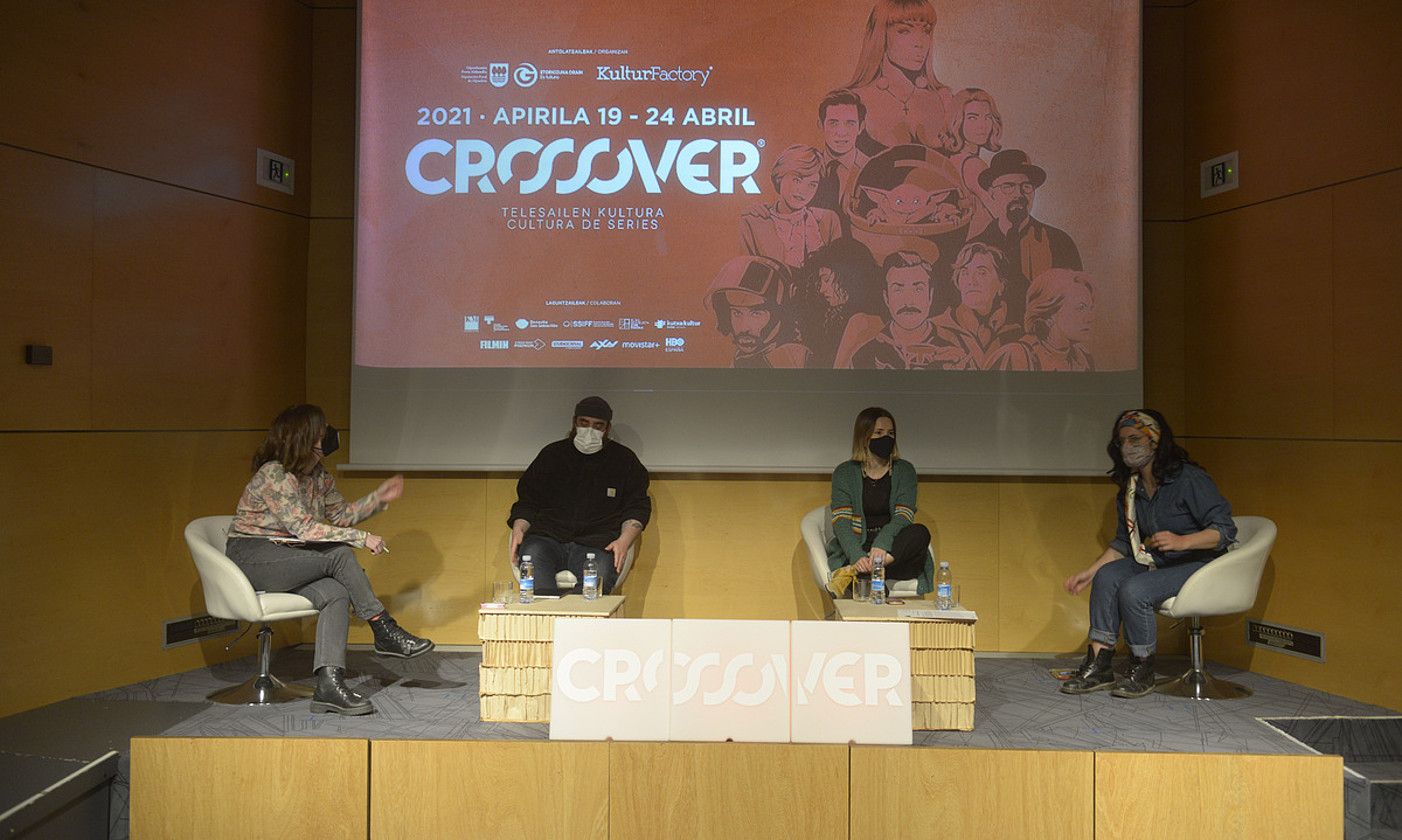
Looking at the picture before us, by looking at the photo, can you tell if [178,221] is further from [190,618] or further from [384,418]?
[190,618]

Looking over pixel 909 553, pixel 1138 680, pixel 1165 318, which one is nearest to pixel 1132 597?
pixel 1138 680

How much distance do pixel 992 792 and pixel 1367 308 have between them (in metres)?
2.83

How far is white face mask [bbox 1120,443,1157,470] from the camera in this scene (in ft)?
14.3

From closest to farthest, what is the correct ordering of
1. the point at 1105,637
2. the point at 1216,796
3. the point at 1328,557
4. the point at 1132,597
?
the point at 1216,796, the point at 1132,597, the point at 1105,637, the point at 1328,557

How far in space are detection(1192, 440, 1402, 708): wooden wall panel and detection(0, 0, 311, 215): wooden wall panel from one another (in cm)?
473

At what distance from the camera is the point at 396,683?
14.5ft

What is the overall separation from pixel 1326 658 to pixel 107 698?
4.88 m

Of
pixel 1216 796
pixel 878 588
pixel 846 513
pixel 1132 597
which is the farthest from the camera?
pixel 846 513

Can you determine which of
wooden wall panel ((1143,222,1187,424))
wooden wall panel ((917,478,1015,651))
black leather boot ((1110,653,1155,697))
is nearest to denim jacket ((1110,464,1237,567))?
black leather boot ((1110,653,1155,697))

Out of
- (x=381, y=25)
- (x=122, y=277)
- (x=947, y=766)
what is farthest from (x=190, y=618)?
(x=947, y=766)

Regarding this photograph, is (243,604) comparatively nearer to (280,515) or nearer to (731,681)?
(280,515)

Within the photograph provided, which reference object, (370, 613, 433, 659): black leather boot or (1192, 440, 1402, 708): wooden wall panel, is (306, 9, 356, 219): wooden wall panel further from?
(1192, 440, 1402, 708): wooden wall panel

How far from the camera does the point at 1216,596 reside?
4145 mm

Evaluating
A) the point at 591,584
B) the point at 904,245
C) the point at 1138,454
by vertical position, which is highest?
the point at 904,245
